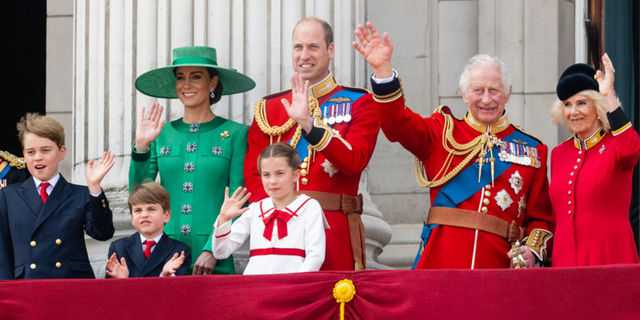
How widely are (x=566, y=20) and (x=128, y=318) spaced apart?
180 inches

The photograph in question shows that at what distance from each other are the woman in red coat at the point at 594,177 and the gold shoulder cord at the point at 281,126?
1.12 meters

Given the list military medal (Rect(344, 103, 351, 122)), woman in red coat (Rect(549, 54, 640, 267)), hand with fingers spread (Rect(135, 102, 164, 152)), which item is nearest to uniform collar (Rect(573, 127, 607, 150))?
woman in red coat (Rect(549, 54, 640, 267))

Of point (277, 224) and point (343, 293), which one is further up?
point (277, 224)

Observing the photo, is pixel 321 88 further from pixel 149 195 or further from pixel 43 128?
pixel 43 128

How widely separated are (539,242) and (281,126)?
4.26 ft

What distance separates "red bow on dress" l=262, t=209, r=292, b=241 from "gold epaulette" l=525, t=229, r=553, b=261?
1089 mm

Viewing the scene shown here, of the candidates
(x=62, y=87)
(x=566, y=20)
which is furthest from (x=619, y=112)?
(x=62, y=87)

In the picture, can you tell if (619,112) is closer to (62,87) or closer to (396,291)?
(396,291)

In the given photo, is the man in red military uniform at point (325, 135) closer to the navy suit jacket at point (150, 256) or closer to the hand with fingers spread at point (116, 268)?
the navy suit jacket at point (150, 256)

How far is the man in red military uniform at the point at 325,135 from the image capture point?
488 cm

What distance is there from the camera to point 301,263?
4.61 m

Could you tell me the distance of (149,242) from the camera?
16.5ft

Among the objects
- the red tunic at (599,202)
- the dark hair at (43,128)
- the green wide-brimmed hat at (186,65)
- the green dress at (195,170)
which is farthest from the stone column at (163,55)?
the red tunic at (599,202)

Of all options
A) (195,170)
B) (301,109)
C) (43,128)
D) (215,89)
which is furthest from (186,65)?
(301,109)
